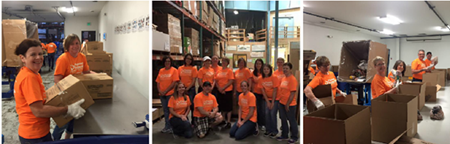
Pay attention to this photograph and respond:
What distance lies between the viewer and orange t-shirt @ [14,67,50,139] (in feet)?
4.49

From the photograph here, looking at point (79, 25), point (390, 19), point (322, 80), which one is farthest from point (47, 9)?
point (390, 19)

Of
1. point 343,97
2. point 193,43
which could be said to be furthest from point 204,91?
point 343,97

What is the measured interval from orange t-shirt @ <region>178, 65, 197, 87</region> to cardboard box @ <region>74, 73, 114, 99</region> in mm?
1079

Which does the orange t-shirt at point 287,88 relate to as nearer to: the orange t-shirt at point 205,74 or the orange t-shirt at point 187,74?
the orange t-shirt at point 205,74

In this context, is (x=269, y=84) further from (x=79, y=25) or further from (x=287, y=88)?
(x=79, y=25)

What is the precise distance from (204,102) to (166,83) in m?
0.67

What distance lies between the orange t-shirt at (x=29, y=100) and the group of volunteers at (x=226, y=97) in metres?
1.06

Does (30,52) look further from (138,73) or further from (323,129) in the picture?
(138,73)

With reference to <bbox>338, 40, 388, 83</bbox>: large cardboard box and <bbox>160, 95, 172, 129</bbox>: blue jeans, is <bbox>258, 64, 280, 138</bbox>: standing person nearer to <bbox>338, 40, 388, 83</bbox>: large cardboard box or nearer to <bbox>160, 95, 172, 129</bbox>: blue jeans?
<bbox>160, 95, 172, 129</bbox>: blue jeans

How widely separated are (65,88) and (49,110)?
0.49 ft

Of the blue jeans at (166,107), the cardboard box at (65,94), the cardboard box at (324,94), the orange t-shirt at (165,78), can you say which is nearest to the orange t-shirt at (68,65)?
the cardboard box at (65,94)

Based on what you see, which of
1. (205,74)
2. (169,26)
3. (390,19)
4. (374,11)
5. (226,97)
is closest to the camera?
(169,26)

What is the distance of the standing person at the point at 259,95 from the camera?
3.11 m

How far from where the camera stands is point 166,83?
2506 millimetres
